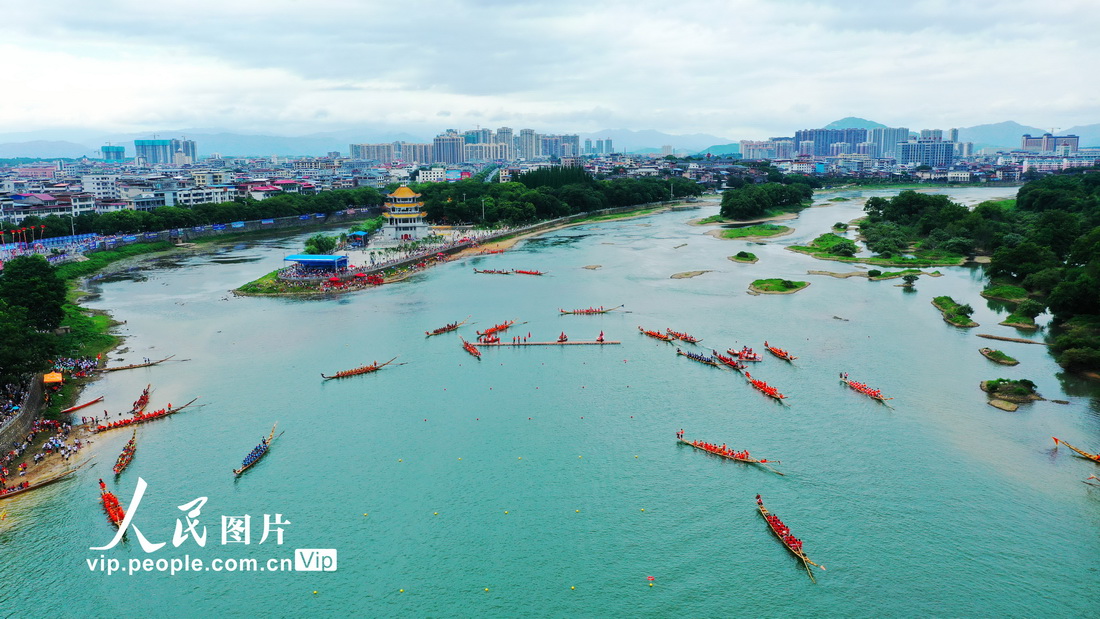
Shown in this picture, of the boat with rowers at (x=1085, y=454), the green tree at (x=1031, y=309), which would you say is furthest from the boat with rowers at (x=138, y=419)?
the green tree at (x=1031, y=309)

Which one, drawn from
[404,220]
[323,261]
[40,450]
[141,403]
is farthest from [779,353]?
[404,220]

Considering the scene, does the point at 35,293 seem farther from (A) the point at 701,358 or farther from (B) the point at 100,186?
(B) the point at 100,186

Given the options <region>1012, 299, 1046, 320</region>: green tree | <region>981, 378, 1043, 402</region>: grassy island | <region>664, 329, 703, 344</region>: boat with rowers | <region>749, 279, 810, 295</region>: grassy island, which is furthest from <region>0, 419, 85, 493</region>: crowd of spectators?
<region>1012, 299, 1046, 320</region>: green tree

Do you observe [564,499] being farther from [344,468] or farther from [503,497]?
[344,468]

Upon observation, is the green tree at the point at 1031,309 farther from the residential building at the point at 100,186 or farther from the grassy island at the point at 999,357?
the residential building at the point at 100,186

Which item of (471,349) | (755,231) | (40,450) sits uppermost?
(755,231)

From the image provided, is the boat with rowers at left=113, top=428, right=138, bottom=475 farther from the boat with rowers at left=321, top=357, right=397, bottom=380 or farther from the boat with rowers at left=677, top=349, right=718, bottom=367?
the boat with rowers at left=677, top=349, right=718, bottom=367

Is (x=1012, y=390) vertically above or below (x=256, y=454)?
above
